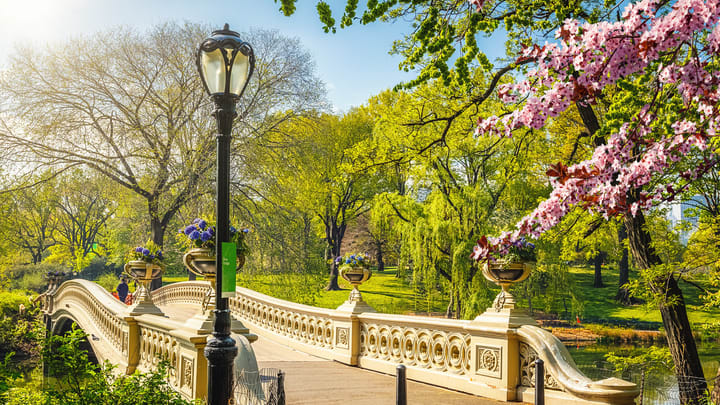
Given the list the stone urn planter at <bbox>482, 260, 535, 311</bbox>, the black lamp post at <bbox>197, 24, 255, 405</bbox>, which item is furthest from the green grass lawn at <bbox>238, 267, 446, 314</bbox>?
the black lamp post at <bbox>197, 24, 255, 405</bbox>

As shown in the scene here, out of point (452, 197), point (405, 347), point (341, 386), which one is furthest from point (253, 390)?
point (452, 197)

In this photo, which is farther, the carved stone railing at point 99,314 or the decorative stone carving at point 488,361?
the carved stone railing at point 99,314

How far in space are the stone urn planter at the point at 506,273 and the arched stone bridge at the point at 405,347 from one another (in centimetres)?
17

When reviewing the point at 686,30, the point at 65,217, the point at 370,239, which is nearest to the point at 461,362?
the point at 686,30

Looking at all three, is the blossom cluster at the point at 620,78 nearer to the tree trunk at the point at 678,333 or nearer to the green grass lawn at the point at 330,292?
the tree trunk at the point at 678,333

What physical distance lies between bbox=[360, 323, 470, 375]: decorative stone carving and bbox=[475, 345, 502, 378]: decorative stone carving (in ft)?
1.25

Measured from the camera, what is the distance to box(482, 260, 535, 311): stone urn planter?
8172 mm

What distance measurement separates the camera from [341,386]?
9.25 metres

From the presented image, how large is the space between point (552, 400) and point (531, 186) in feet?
60.8

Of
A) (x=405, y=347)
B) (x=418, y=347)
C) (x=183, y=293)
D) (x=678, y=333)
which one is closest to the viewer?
(x=678, y=333)

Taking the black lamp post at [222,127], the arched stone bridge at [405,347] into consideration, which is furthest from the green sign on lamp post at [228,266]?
the arched stone bridge at [405,347]

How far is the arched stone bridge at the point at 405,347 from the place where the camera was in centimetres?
699

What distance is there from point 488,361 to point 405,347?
7.78 ft

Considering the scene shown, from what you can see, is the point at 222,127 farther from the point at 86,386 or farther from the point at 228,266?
the point at 86,386
